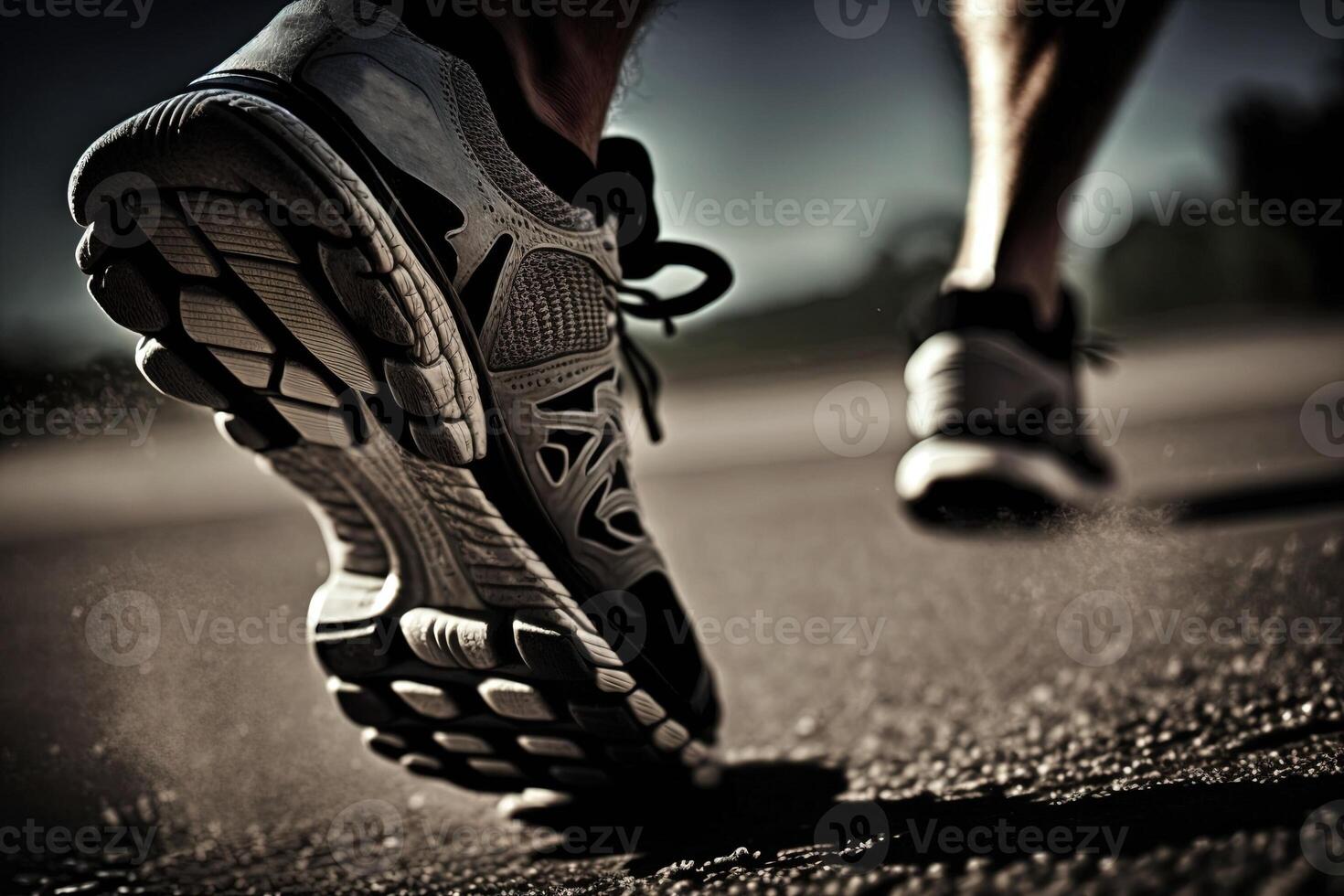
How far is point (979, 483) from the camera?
1103 mm

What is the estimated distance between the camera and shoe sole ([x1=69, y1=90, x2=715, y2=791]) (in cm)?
61

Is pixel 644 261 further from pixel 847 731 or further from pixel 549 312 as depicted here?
pixel 847 731

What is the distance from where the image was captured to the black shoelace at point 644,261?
2.96 feet

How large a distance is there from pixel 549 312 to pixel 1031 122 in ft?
2.53

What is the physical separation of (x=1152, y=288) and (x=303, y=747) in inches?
253

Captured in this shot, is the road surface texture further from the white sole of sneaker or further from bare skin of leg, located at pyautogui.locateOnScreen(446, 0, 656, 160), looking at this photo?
A: bare skin of leg, located at pyautogui.locateOnScreen(446, 0, 656, 160)

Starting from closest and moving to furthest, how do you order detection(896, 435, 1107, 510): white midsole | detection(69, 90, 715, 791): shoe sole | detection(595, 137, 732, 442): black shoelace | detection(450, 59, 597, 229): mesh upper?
detection(69, 90, 715, 791): shoe sole, detection(450, 59, 597, 229): mesh upper, detection(595, 137, 732, 442): black shoelace, detection(896, 435, 1107, 510): white midsole

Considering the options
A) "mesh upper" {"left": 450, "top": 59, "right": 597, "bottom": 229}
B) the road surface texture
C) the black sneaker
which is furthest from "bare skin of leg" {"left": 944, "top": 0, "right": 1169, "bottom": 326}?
"mesh upper" {"left": 450, "top": 59, "right": 597, "bottom": 229}

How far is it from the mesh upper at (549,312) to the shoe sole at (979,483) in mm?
482


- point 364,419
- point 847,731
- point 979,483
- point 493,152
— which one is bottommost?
point 847,731

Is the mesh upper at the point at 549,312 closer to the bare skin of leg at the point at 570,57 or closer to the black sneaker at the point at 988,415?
the bare skin of leg at the point at 570,57

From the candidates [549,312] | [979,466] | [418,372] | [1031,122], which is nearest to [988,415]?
[979,466]

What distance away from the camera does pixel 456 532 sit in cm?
74

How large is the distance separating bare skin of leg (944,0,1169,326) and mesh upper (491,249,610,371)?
63 cm
